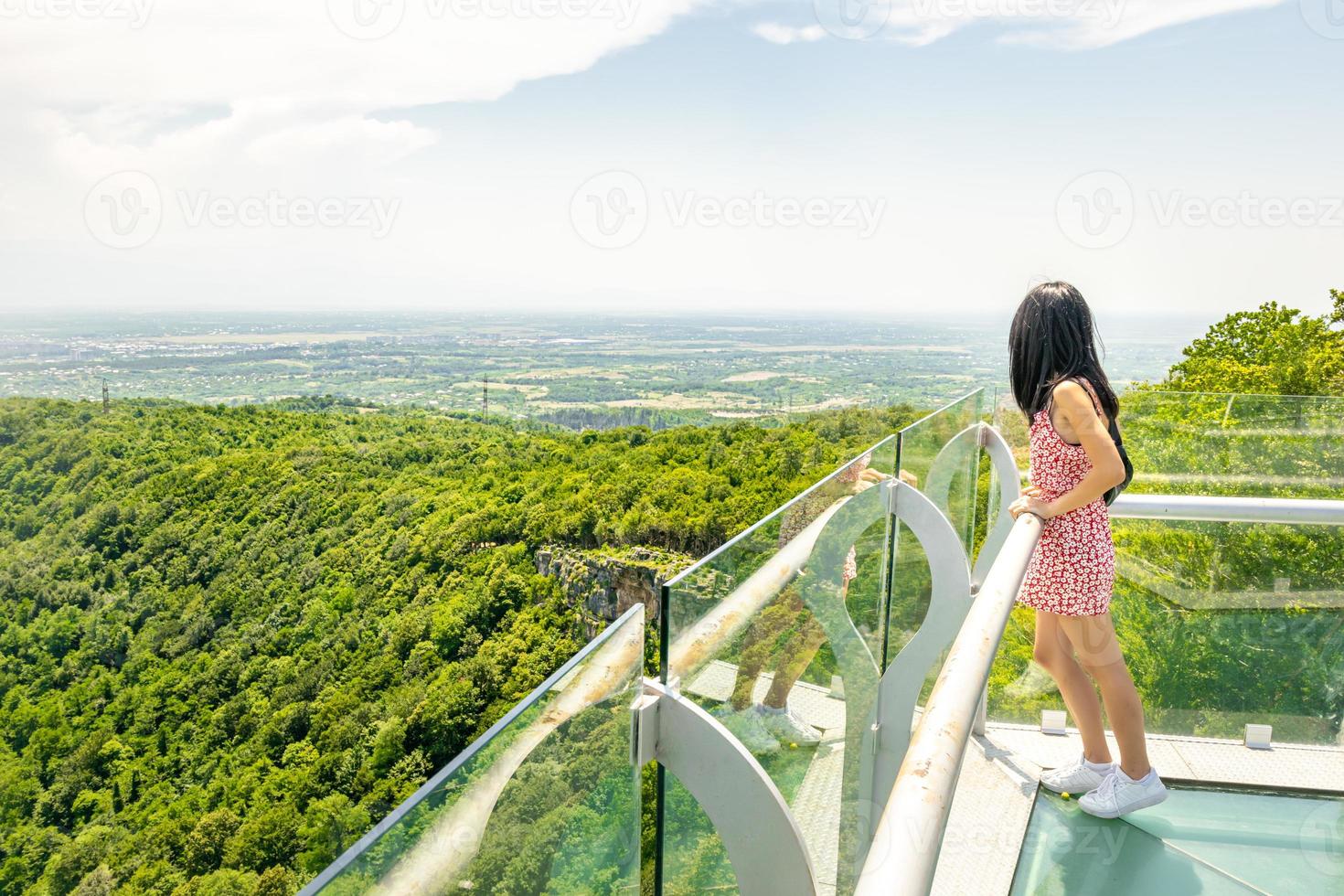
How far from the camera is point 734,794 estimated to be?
3.03ft

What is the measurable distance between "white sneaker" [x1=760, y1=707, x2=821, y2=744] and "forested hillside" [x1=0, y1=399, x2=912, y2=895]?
112 ft

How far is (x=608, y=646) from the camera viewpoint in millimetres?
838

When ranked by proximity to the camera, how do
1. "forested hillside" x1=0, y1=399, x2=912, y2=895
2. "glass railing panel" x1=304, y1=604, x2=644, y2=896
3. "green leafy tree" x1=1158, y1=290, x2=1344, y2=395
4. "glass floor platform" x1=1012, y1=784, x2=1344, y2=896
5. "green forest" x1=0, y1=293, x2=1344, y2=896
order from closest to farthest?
"glass railing panel" x1=304, y1=604, x2=644, y2=896 < "glass floor platform" x1=1012, y1=784, x2=1344, y2=896 < "green leafy tree" x1=1158, y1=290, x2=1344, y2=395 < "green forest" x1=0, y1=293, x2=1344, y2=896 < "forested hillside" x1=0, y1=399, x2=912, y2=895

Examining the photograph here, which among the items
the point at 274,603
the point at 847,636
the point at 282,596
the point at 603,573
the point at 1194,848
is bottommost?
the point at 274,603

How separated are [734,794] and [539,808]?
26 cm

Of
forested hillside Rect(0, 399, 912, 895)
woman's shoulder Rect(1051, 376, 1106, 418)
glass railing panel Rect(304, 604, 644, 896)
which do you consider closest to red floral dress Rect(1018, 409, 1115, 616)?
woman's shoulder Rect(1051, 376, 1106, 418)

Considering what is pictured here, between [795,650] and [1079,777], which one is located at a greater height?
[795,650]

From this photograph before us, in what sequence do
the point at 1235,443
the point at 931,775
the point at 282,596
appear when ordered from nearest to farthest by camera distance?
1. the point at 931,775
2. the point at 1235,443
3. the point at 282,596

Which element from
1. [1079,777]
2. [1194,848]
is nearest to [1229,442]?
[1079,777]

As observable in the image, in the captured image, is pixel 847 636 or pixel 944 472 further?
pixel 944 472

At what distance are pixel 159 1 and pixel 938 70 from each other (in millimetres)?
99401

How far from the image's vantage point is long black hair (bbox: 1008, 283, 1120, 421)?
1.95 m

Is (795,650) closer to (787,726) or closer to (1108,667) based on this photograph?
(787,726)

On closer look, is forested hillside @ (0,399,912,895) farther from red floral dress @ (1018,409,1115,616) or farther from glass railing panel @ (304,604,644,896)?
→ glass railing panel @ (304,604,644,896)
